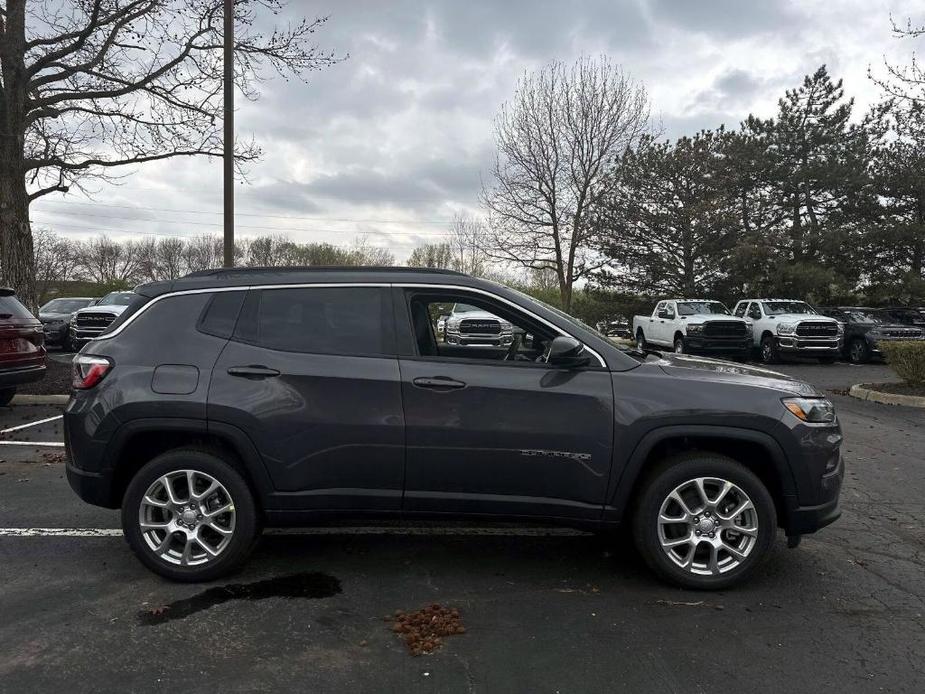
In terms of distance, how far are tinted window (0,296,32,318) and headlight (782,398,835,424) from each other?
29.3 feet

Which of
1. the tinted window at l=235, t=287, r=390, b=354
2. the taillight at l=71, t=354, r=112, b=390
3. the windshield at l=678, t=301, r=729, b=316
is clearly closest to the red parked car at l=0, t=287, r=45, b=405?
the taillight at l=71, t=354, r=112, b=390

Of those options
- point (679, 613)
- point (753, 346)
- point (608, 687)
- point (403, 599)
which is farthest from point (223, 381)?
point (753, 346)

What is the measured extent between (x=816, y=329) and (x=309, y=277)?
59.3ft

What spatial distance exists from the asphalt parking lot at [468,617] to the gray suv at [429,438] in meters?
0.35

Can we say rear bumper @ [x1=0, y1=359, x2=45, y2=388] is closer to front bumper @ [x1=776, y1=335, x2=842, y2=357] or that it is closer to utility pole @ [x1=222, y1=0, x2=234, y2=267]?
utility pole @ [x1=222, y1=0, x2=234, y2=267]

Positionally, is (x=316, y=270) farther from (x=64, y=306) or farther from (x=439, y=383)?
(x=64, y=306)

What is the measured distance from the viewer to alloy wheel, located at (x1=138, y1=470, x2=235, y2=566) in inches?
146

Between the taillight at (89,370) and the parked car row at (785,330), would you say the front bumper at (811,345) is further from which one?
the taillight at (89,370)

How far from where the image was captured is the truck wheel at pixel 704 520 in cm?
361

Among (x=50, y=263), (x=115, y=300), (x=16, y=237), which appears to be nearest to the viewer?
(x=16, y=237)

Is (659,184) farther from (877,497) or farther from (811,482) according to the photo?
(811,482)

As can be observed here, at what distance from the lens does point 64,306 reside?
21.8m

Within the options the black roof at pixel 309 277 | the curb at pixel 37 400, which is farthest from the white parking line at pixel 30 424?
the black roof at pixel 309 277

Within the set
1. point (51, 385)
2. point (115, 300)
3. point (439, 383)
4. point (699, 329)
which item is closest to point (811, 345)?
point (699, 329)
